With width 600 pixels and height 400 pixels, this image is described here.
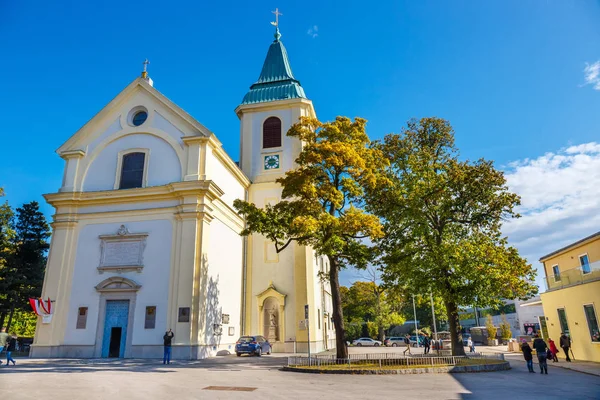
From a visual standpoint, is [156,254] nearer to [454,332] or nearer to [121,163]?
[121,163]

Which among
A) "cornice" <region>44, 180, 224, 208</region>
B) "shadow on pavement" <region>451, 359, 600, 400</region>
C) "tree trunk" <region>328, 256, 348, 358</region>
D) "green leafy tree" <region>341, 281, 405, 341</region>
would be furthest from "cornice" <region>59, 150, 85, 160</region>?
"green leafy tree" <region>341, 281, 405, 341</region>

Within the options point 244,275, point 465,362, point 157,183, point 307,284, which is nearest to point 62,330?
point 157,183

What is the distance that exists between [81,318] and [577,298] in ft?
91.0

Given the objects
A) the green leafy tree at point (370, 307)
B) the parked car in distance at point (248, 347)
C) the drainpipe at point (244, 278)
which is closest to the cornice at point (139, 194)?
the drainpipe at point (244, 278)

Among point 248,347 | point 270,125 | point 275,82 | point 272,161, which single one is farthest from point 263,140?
point 248,347

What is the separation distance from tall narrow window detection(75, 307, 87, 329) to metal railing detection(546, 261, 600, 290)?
2731cm

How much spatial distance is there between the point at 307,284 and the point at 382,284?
7.95m

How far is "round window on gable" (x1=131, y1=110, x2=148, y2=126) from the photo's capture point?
27.5 metres

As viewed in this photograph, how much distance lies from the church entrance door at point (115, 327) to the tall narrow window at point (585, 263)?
2499 cm

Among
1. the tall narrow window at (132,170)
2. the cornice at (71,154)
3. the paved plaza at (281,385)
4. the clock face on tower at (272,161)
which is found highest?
the clock face on tower at (272,161)

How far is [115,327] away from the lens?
76.3ft

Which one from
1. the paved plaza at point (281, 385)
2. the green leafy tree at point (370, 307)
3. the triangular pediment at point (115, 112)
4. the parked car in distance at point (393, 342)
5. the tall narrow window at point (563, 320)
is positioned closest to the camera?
the paved plaza at point (281, 385)

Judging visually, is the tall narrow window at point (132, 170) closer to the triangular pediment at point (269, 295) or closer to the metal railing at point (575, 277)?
the triangular pediment at point (269, 295)

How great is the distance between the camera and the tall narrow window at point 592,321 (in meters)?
21.9
